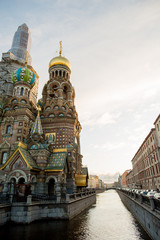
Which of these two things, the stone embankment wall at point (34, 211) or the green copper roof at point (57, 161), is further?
the green copper roof at point (57, 161)

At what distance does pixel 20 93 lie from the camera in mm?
30125

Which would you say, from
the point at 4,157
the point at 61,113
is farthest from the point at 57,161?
the point at 61,113

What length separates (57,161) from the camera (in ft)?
68.9

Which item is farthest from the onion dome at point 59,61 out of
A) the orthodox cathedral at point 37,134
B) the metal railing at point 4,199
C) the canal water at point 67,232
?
the canal water at point 67,232

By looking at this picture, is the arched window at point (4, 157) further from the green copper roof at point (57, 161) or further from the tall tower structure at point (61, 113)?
the green copper roof at point (57, 161)

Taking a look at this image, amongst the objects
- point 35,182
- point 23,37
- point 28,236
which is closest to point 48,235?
point 28,236

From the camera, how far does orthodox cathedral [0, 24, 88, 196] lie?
1856 centimetres

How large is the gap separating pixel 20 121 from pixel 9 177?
10999mm

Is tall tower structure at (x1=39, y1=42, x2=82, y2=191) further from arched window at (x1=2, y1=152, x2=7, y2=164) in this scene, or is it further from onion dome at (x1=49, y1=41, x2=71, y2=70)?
arched window at (x1=2, y1=152, x2=7, y2=164)

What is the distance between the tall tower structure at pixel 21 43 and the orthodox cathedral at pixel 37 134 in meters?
0.29

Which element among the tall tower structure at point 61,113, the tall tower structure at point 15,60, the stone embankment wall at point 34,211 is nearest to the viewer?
the stone embankment wall at point 34,211

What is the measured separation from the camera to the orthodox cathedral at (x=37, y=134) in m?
18.6

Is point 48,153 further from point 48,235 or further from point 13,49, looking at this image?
point 13,49

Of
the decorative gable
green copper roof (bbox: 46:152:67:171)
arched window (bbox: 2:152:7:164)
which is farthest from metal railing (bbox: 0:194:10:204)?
arched window (bbox: 2:152:7:164)
